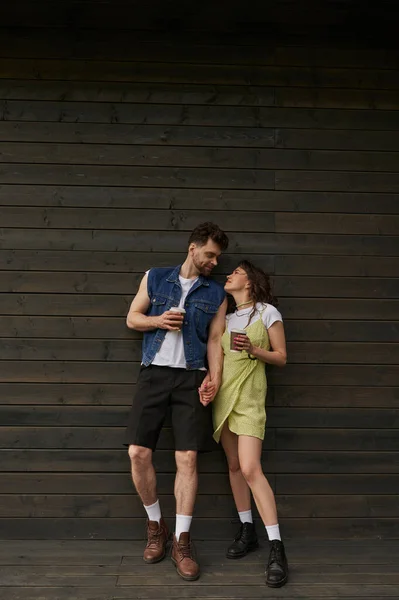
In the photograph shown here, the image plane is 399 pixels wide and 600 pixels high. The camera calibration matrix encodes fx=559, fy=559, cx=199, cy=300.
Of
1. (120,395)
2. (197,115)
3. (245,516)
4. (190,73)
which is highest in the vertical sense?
(190,73)

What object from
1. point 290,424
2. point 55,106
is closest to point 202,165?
point 55,106

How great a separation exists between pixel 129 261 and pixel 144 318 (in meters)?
0.46

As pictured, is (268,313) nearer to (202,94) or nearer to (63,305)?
(63,305)

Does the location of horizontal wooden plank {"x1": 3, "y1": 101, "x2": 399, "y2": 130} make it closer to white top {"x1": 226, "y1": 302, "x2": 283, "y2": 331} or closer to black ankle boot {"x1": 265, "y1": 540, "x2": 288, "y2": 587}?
white top {"x1": 226, "y1": 302, "x2": 283, "y2": 331}

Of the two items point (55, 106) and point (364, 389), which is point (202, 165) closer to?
point (55, 106)

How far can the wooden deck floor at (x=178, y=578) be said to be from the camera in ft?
8.55

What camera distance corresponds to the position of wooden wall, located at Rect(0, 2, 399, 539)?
3.28 meters

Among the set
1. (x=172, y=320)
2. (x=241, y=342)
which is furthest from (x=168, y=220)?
(x=241, y=342)

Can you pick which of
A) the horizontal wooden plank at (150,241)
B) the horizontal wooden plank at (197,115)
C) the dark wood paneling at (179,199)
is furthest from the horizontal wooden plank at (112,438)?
the horizontal wooden plank at (197,115)

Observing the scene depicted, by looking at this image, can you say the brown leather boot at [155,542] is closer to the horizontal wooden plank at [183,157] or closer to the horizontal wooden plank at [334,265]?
the horizontal wooden plank at [334,265]

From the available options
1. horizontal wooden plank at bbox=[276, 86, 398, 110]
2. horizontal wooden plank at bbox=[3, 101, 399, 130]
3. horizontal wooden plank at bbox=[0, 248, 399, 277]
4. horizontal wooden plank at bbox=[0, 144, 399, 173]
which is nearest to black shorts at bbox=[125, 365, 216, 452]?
horizontal wooden plank at bbox=[0, 248, 399, 277]

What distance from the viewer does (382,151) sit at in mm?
3473

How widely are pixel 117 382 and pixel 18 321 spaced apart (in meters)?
0.69

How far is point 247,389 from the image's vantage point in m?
3.04
